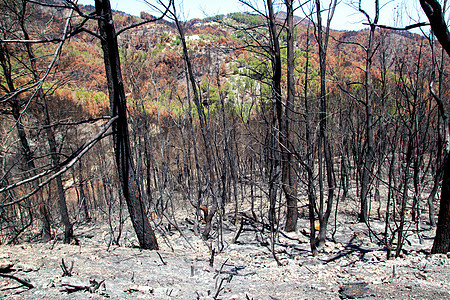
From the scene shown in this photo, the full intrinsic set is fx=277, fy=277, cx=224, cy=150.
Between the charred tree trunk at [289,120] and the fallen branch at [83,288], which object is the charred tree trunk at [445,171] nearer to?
the charred tree trunk at [289,120]

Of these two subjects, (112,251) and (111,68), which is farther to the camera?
(112,251)

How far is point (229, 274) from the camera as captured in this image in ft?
12.9

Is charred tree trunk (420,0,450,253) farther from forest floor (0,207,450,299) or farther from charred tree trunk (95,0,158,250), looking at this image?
charred tree trunk (95,0,158,250)

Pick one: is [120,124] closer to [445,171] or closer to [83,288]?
[83,288]

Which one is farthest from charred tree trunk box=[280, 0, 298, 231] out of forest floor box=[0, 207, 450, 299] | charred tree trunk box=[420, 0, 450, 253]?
charred tree trunk box=[420, 0, 450, 253]

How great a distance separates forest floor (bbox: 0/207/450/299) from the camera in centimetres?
265

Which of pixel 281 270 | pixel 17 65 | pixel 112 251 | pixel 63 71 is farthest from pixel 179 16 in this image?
pixel 281 270

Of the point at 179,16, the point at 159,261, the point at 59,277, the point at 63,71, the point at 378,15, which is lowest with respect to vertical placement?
the point at 159,261

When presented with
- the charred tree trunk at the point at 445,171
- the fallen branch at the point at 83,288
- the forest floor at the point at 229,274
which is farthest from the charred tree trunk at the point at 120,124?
the charred tree trunk at the point at 445,171

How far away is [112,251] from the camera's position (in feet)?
13.6

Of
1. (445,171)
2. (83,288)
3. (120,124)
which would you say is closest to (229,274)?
(83,288)

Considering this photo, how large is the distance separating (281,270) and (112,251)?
2549mm

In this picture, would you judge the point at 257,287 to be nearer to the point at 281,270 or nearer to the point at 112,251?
the point at 281,270

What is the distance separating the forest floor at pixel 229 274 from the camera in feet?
8.71
